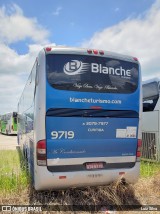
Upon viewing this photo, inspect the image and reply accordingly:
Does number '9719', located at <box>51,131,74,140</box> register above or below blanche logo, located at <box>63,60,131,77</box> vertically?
below

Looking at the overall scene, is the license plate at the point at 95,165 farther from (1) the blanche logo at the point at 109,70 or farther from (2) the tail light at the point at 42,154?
(1) the blanche logo at the point at 109,70

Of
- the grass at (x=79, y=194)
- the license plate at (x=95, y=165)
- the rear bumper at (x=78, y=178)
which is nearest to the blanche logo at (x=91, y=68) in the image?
the license plate at (x=95, y=165)

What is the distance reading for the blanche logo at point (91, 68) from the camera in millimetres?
5883

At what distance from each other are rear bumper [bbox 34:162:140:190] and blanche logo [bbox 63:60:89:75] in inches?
81.5

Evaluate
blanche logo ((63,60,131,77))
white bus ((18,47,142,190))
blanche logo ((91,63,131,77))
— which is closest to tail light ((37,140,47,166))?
white bus ((18,47,142,190))

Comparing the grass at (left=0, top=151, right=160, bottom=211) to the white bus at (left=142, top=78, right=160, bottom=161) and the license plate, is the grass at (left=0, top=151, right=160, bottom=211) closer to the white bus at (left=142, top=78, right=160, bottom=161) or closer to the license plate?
the license plate

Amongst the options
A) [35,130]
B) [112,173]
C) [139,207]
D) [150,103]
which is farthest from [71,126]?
[150,103]

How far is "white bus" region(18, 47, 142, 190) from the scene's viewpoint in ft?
18.6

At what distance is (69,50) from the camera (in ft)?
19.5

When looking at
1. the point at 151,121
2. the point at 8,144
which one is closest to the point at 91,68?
the point at 151,121

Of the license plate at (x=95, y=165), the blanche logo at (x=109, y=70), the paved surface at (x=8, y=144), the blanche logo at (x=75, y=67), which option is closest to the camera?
the blanche logo at (x=75, y=67)

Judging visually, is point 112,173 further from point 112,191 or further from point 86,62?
point 86,62

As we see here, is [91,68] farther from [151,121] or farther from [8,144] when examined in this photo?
[8,144]

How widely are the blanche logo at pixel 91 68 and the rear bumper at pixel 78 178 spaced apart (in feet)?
6.89
